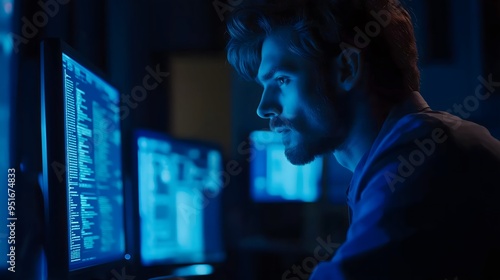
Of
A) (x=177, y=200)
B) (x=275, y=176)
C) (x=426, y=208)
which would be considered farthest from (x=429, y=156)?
(x=275, y=176)

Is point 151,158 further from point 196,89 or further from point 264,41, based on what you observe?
point 196,89

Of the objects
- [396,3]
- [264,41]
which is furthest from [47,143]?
[396,3]

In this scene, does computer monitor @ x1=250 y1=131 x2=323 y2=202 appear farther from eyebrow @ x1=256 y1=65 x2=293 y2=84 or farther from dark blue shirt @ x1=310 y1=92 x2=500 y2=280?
dark blue shirt @ x1=310 y1=92 x2=500 y2=280

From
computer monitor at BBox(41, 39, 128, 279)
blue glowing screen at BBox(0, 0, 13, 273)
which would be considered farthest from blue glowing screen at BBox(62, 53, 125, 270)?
blue glowing screen at BBox(0, 0, 13, 273)

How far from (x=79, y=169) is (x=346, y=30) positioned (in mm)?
601

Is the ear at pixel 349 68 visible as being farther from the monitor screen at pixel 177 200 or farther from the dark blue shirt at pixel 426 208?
the monitor screen at pixel 177 200

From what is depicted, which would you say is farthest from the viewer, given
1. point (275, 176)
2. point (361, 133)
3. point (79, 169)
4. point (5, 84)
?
point (275, 176)

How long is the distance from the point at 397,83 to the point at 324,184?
195cm

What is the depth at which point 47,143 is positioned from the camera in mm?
1062

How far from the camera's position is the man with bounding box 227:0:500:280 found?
1.00 m

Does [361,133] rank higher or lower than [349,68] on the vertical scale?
lower

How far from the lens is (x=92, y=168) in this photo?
1.26 metres

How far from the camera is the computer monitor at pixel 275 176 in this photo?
10.8 feet

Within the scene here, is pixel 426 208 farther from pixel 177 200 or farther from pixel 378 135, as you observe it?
pixel 177 200
